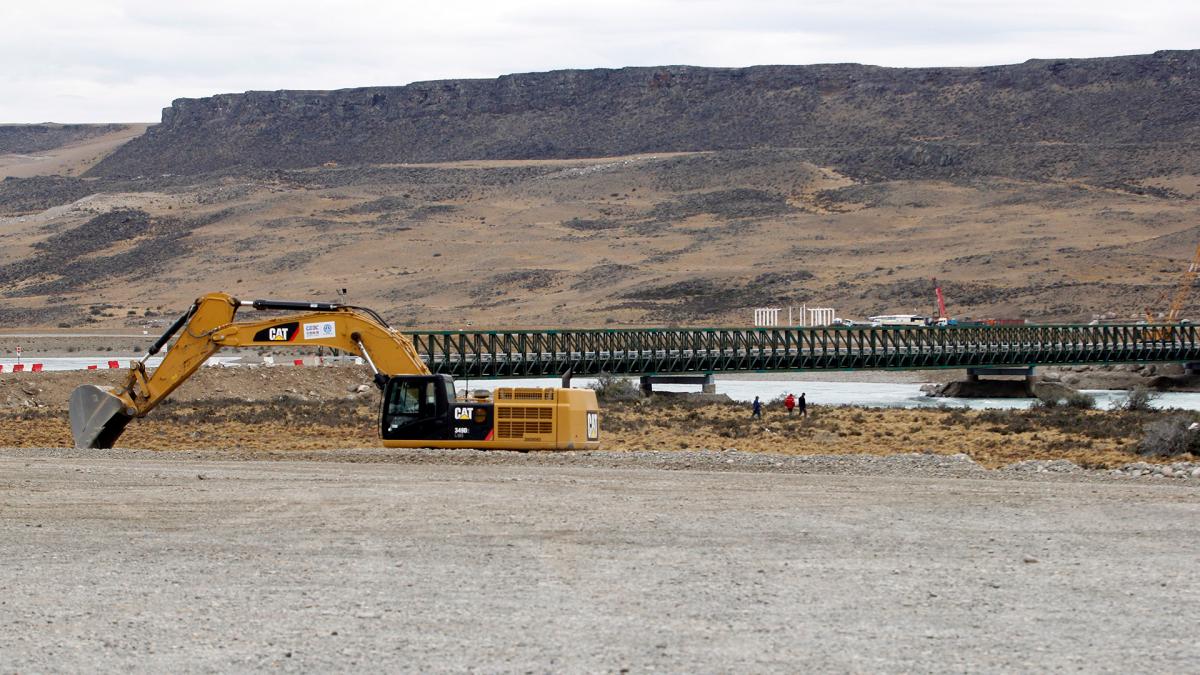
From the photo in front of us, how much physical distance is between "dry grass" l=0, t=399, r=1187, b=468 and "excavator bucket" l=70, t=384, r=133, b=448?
11.3ft

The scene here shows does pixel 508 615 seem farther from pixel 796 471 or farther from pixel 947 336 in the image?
pixel 947 336

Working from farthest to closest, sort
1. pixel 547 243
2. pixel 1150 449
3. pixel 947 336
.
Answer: pixel 547 243
pixel 947 336
pixel 1150 449

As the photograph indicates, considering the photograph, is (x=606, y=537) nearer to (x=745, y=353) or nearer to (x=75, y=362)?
(x=745, y=353)

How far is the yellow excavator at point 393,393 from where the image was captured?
2742cm

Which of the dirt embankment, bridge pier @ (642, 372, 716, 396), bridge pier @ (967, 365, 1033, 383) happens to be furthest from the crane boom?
the dirt embankment

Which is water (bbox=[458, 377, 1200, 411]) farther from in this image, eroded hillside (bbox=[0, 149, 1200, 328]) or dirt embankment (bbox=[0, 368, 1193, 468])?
eroded hillside (bbox=[0, 149, 1200, 328])

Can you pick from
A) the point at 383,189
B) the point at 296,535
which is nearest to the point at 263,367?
the point at 296,535

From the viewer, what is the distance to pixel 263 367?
57.6 metres

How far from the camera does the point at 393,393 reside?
90.6 ft

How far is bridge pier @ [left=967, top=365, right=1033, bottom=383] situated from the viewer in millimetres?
72562

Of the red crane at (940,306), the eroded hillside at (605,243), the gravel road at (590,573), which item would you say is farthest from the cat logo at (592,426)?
the eroded hillside at (605,243)

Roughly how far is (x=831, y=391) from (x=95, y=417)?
160 feet

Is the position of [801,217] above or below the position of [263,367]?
above

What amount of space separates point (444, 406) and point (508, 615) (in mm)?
14173
